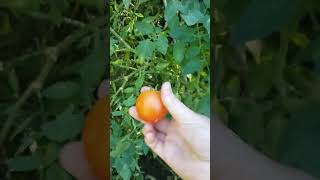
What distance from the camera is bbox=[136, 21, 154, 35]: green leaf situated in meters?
1.16

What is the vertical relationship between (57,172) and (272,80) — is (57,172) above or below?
below

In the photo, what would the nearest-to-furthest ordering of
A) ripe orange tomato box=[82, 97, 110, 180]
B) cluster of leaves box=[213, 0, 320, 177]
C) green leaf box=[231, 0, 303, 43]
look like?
1. green leaf box=[231, 0, 303, 43]
2. cluster of leaves box=[213, 0, 320, 177]
3. ripe orange tomato box=[82, 97, 110, 180]

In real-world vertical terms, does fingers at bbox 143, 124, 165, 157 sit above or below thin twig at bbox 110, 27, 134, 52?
below

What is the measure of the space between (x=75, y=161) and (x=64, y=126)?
0.26 feet

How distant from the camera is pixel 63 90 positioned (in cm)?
130

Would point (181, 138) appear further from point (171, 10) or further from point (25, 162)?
point (25, 162)

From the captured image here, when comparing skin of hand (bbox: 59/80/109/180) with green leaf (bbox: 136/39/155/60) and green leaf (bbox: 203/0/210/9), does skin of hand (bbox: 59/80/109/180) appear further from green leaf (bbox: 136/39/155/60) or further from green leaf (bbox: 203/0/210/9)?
green leaf (bbox: 203/0/210/9)

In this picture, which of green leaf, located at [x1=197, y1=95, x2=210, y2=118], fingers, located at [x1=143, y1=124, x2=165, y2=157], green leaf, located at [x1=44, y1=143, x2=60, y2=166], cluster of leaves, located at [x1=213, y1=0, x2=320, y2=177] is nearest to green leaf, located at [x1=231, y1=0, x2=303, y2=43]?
cluster of leaves, located at [x1=213, y1=0, x2=320, y2=177]

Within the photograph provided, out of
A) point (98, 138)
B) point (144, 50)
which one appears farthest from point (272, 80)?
point (98, 138)

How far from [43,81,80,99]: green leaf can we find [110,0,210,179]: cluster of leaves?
136 mm

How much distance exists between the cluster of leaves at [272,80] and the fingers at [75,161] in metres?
0.31

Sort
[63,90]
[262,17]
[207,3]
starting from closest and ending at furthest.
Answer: [262,17] → [207,3] → [63,90]

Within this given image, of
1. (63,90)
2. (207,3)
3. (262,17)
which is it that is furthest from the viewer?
(63,90)

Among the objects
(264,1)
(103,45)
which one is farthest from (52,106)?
(264,1)
